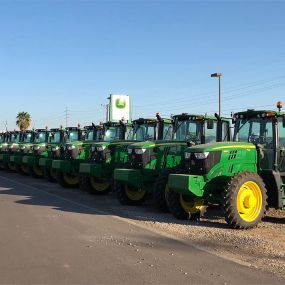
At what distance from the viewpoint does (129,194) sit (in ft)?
41.1

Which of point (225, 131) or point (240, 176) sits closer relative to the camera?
point (240, 176)

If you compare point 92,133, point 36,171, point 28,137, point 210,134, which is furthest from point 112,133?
point 28,137

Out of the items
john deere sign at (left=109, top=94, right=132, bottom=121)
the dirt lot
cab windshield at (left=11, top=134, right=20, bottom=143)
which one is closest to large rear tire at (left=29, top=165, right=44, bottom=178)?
cab windshield at (left=11, top=134, right=20, bottom=143)

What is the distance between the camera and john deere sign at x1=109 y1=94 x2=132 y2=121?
3447cm

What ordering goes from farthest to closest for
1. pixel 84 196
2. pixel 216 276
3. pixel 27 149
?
pixel 27 149 < pixel 84 196 < pixel 216 276

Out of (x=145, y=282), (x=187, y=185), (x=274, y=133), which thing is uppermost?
(x=274, y=133)

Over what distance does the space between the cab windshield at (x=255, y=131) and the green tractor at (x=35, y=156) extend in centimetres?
1213

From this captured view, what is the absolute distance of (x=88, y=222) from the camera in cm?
964

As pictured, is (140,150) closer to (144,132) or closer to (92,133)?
(144,132)

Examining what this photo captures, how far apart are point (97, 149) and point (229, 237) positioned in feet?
24.1

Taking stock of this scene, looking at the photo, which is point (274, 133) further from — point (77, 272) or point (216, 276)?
point (77, 272)

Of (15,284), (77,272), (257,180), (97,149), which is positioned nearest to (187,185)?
→ (257,180)

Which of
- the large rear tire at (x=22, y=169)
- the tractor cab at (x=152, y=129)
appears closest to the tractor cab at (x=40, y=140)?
the large rear tire at (x=22, y=169)

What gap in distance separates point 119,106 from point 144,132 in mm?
20733
